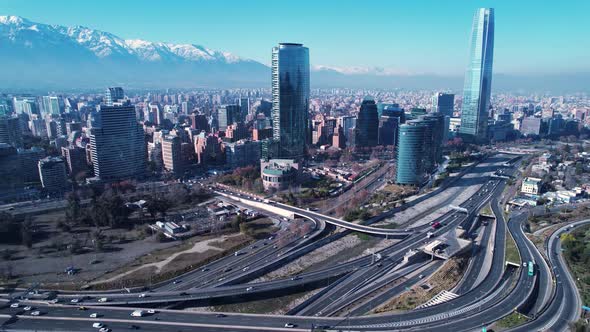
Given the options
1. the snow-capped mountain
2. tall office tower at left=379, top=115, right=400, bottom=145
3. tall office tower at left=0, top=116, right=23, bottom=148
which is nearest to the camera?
tall office tower at left=0, top=116, right=23, bottom=148

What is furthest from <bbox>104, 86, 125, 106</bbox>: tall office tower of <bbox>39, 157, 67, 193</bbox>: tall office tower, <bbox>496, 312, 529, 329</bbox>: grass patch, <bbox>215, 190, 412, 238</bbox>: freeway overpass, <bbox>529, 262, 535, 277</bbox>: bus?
<bbox>496, 312, 529, 329</bbox>: grass patch

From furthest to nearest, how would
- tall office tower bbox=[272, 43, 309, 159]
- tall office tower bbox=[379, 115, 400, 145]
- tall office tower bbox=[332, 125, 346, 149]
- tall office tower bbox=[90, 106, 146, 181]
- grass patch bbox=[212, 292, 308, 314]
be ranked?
tall office tower bbox=[379, 115, 400, 145] → tall office tower bbox=[332, 125, 346, 149] → tall office tower bbox=[272, 43, 309, 159] → tall office tower bbox=[90, 106, 146, 181] → grass patch bbox=[212, 292, 308, 314]

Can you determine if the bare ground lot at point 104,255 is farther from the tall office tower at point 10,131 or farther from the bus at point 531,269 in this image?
the tall office tower at point 10,131

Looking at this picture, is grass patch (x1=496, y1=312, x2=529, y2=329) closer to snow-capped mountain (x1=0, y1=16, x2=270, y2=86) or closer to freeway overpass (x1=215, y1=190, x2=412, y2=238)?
freeway overpass (x1=215, y1=190, x2=412, y2=238)

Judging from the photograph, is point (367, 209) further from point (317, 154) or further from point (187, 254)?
point (317, 154)

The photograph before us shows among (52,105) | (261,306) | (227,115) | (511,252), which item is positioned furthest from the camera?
(52,105)

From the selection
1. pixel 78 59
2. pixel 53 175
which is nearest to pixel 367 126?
pixel 53 175

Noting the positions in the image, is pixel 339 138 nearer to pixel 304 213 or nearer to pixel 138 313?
pixel 304 213
